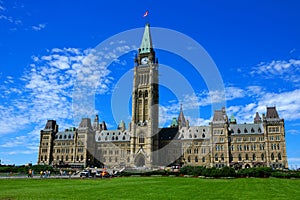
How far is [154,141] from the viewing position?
385 feet

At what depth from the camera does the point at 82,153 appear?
13175 cm

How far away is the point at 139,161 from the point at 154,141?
10.7 m

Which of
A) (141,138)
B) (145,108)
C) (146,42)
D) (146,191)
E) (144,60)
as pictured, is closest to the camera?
(146,191)

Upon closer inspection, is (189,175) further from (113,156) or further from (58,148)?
(58,148)

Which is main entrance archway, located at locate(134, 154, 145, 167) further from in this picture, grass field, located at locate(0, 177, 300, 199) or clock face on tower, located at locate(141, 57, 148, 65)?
grass field, located at locate(0, 177, 300, 199)

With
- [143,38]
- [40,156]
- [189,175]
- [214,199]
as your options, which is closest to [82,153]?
[40,156]

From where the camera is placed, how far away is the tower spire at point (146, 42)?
126 meters

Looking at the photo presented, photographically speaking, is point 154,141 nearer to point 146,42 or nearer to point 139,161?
point 139,161

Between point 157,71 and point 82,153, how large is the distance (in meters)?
52.6

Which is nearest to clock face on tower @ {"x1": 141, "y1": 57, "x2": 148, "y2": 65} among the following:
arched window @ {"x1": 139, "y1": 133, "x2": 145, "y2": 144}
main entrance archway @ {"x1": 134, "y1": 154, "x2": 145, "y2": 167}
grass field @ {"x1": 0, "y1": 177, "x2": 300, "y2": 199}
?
arched window @ {"x1": 139, "y1": 133, "x2": 145, "y2": 144}

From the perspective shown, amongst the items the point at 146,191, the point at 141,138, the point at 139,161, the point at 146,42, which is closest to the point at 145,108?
the point at 141,138

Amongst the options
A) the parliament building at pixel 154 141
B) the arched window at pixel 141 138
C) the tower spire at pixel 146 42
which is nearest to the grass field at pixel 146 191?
the parliament building at pixel 154 141

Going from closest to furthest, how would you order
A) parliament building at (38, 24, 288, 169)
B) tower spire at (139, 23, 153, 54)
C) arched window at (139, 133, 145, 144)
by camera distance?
parliament building at (38, 24, 288, 169), arched window at (139, 133, 145, 144), tower spire at (139, 23, 153, 54)

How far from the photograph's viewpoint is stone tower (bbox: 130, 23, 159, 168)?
112 m
